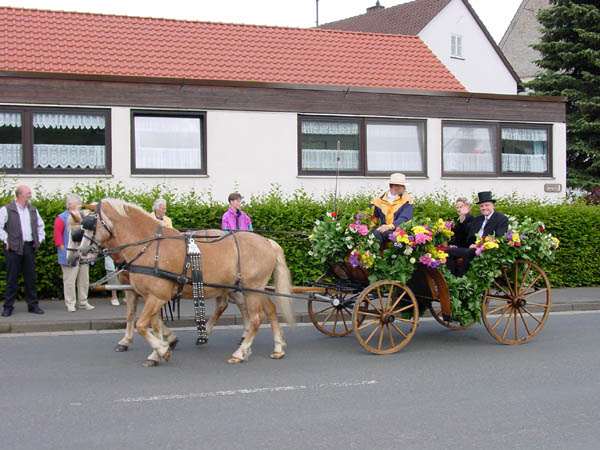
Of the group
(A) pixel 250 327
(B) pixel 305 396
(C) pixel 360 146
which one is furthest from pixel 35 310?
(C) pixel 360 146

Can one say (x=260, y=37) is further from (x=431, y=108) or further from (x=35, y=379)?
(x=35, y=379)

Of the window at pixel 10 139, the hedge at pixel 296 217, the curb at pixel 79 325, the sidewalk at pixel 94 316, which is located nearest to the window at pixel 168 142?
the hedge at pixel 296 217

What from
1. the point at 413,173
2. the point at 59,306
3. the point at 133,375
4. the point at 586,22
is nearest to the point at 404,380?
the point at 133,375

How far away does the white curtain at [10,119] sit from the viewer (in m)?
15.5

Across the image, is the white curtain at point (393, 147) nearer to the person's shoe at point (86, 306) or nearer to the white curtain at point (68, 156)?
the white curtain at point (68, 156)

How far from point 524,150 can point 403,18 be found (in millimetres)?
22844

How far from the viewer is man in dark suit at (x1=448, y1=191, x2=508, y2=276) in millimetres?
9836

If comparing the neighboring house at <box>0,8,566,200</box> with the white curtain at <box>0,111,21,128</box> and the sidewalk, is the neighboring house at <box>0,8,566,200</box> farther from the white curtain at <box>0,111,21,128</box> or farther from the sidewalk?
the sidewalk

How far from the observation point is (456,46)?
39.8 m

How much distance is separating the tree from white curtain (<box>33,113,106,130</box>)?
1602 centimetres

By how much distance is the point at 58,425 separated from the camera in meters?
6.17

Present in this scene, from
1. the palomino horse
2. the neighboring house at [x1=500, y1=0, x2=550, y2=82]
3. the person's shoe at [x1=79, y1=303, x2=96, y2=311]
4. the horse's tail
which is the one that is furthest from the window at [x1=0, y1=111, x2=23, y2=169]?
the neighboring house at [x1=500, y1=0, x2=550, y2=82]

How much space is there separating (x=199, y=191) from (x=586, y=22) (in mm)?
15718

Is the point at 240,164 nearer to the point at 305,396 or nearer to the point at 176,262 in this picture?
the point at 176,262
